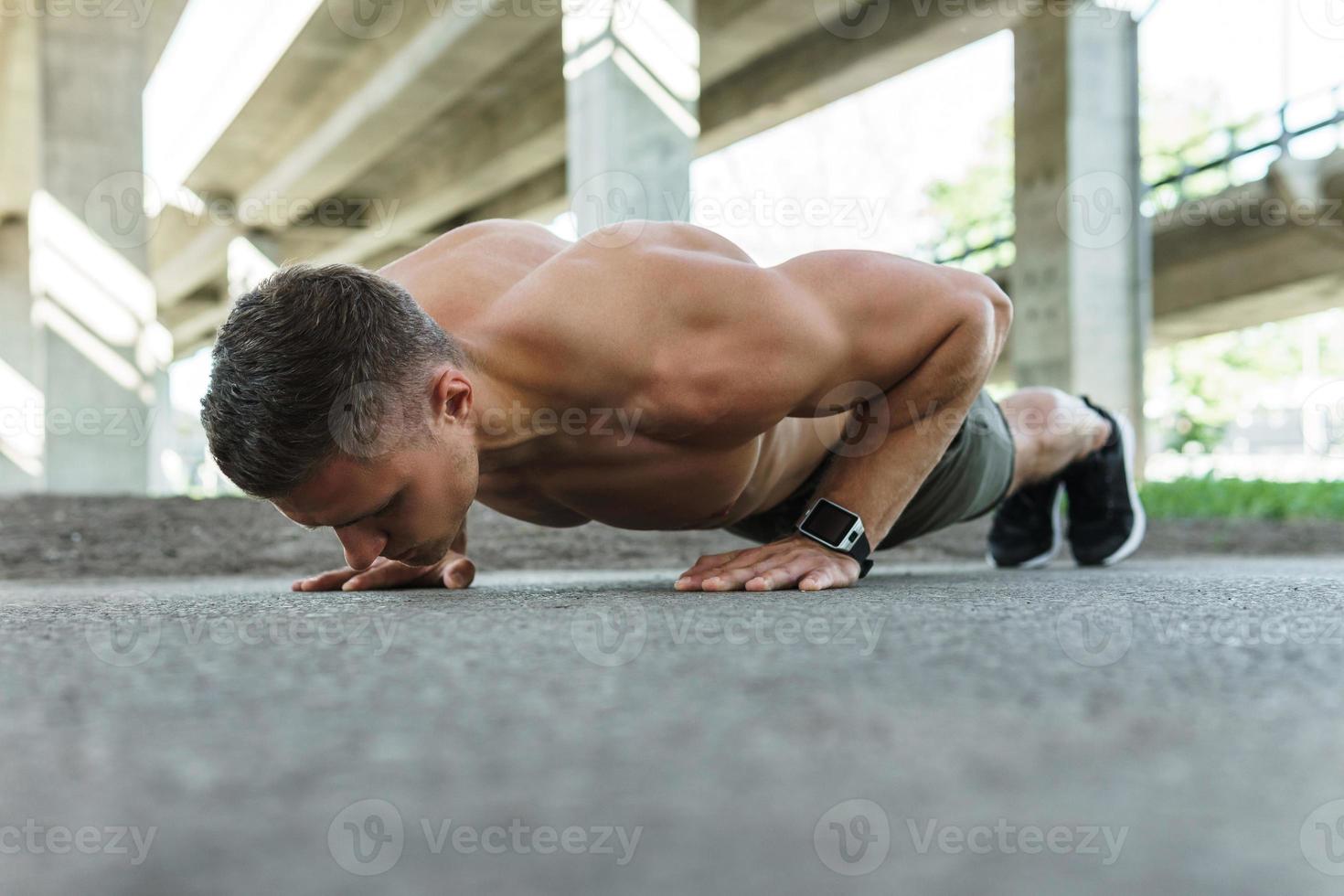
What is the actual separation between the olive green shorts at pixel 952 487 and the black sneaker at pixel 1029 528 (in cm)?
A: 60

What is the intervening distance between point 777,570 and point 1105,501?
70.4 inches

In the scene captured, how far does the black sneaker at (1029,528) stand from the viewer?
3494 mm

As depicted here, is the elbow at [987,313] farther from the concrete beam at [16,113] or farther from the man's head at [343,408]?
the concrete beam at [16,113]

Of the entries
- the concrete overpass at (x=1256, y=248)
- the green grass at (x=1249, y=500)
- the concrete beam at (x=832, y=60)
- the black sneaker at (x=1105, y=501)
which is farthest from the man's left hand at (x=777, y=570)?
the concrete overpass at (x=1256, y=248)

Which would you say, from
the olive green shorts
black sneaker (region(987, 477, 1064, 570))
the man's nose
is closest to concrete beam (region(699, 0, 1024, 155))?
black sneaker (region(987, 477, 1064, 570))

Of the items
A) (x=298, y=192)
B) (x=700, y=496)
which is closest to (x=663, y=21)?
(x=700, y=496)

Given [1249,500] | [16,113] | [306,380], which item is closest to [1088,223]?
[1249,500]

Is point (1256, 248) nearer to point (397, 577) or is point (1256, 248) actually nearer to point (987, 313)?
point (987, 313)

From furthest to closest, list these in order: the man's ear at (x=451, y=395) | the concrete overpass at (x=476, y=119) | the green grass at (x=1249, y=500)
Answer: the concrete overpass at (x=476, y=119), the green grass at (x=1249, y=500), the man's ear at (x=451, y=395)

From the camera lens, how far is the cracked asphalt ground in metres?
0.60

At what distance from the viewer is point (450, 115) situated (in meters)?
16.1

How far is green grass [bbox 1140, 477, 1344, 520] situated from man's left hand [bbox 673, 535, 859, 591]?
580 cm

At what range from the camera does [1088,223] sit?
10.3m

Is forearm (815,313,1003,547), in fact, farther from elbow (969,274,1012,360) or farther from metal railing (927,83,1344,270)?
metal railing (927,83,1344,270)
